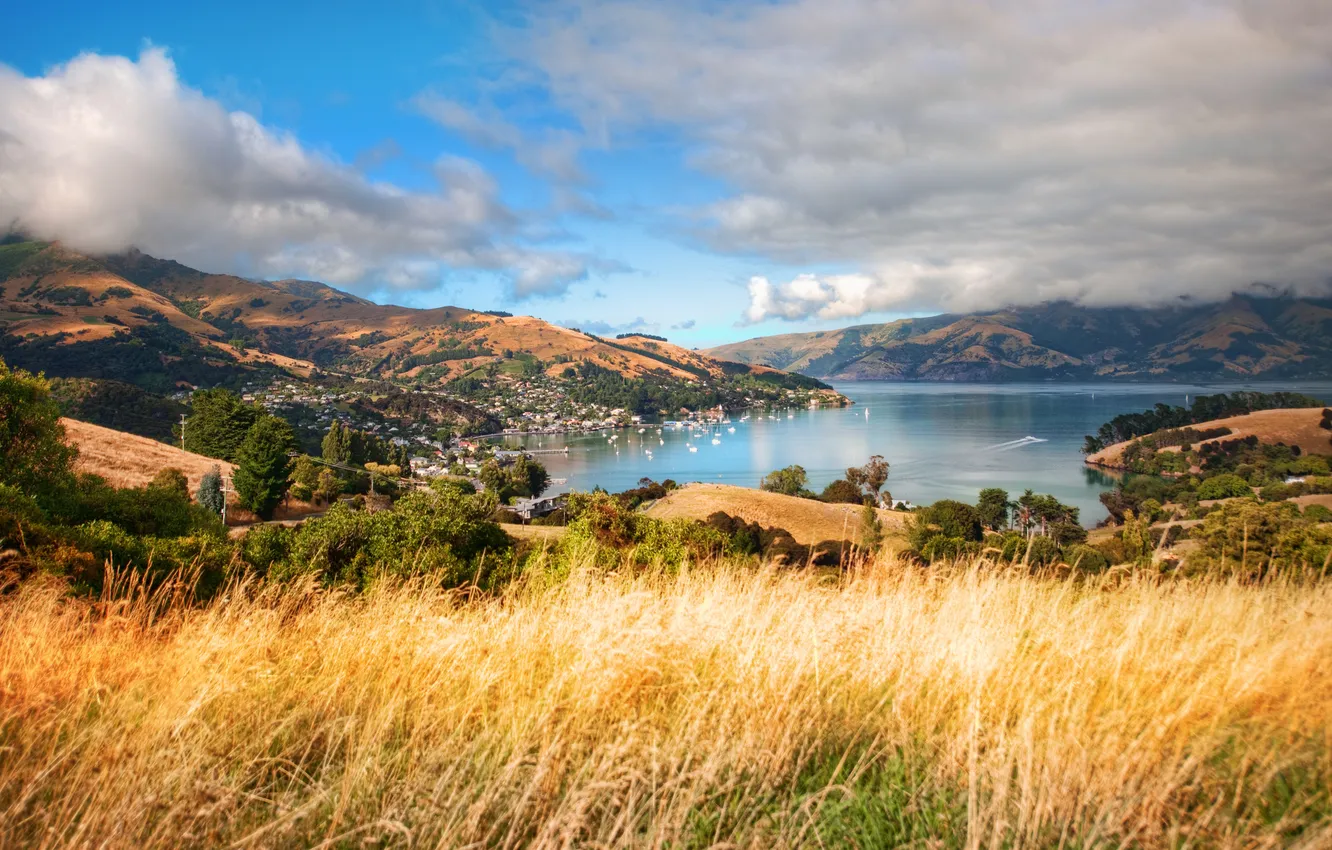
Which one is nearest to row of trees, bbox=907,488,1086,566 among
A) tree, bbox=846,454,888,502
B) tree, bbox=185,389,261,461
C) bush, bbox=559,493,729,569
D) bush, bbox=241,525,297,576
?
tree, bbox=846,454,888,502

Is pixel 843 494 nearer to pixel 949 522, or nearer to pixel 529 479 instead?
pixel 949 522

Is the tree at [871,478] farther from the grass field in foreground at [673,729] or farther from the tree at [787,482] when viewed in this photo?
the grass field in foreground at [673,729]

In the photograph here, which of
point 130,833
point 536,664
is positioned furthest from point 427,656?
point 130,833

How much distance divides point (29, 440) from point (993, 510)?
53672mm

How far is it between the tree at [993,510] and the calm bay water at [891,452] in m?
11.6

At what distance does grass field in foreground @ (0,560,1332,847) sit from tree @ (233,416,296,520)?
3952 cm

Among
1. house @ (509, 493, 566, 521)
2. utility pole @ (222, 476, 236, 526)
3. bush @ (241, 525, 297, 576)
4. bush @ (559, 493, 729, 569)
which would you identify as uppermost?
bush @ (241, 525, 297, 576)

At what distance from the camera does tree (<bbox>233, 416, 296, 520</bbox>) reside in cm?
3828

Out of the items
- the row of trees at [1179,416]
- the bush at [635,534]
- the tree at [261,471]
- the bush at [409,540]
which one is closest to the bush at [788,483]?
the tree at [261,471]

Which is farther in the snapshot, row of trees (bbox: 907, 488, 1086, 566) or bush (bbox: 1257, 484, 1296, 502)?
bush (bbox: 1257, 484, 1296, 502)

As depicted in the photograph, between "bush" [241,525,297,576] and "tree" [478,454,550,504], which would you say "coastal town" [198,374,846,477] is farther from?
"bush" [241,525,297,576]

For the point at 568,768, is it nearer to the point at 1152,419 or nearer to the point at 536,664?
the point at 536,664

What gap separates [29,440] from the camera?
1930cm

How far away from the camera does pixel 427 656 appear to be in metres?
3.12
